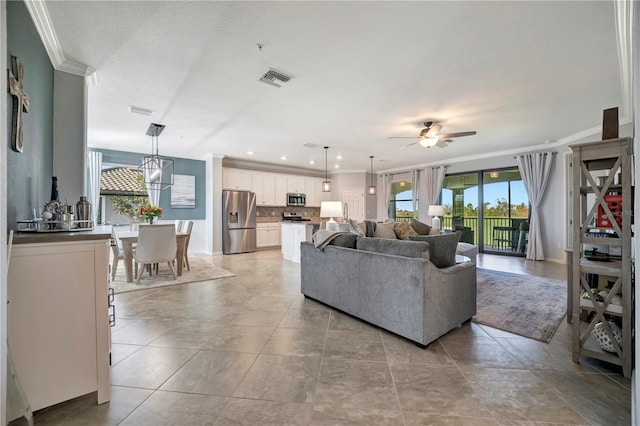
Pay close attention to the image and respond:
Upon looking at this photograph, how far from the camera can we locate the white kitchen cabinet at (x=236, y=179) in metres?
7.43

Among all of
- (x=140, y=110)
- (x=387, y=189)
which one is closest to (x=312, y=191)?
(x=387, y=189)

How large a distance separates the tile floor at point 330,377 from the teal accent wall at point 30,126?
50.0 inches

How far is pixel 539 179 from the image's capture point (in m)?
5.92

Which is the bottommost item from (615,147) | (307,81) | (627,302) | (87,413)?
(87,413)

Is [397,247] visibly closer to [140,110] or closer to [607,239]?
[607,239]

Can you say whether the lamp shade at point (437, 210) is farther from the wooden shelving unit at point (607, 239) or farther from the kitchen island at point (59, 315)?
the kitchen island at point (59, 315)

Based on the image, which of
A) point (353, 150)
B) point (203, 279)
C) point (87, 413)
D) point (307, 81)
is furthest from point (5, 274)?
point (353, 150)

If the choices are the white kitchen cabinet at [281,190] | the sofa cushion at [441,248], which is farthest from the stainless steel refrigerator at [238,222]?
the sofa cushion at [441,248]

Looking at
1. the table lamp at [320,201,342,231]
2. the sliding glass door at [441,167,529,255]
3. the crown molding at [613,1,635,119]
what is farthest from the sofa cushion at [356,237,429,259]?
the sliding glass door at [441,167,529,255]

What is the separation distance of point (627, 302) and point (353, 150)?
5331mm

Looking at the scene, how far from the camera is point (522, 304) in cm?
320

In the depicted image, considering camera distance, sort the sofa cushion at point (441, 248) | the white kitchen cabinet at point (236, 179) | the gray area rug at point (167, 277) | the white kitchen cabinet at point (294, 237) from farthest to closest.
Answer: the white kitchen cabinet at point (236, 179) < the white kitchen cabinet at point (294, 237) < the gray area rug at point (167, 277) < the sofa cushion at point (441, 248)

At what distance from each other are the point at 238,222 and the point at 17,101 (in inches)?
225

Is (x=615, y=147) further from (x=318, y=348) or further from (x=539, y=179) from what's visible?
(x=539, y=179)
